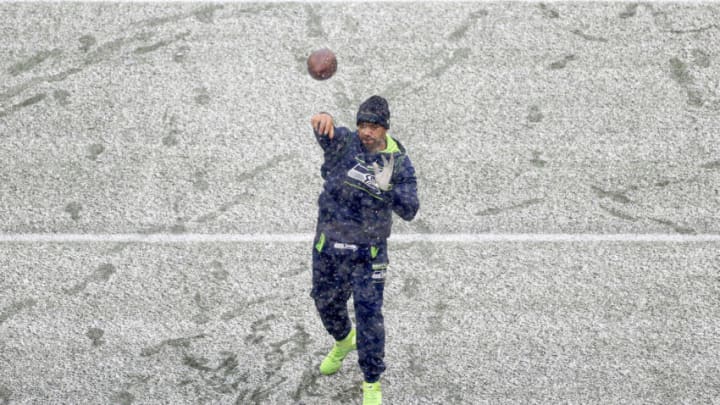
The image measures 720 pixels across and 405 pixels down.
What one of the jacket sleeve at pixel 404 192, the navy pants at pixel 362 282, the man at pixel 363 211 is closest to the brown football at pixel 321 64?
the man at pixel 363 211

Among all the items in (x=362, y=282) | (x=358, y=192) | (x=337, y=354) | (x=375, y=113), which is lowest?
(x=337, y=354)

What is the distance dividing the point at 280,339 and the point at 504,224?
2422 millimetres

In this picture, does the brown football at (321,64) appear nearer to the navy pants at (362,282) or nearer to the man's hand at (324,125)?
the man's hand at (324,125)

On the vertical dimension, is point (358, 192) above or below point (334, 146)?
below

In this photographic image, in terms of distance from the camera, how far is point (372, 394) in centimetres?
686

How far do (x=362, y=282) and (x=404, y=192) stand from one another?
698 millimetres

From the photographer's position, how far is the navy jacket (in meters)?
6.48

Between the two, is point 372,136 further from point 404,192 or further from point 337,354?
point 337,354

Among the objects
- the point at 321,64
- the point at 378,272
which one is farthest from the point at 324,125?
the point at 378,272

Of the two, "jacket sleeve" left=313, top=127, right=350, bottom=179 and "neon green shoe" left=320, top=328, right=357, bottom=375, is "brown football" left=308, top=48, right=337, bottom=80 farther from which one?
"neon green shoe" left=320, top=328, right=357, bottom=375

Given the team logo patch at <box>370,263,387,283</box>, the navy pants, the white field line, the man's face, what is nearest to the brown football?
the man's face

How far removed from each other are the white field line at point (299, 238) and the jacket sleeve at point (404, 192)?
219 centimetres

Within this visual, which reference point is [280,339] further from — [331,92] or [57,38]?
[57,38]

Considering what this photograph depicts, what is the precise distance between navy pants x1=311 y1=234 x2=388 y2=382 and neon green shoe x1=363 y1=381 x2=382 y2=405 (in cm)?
5
